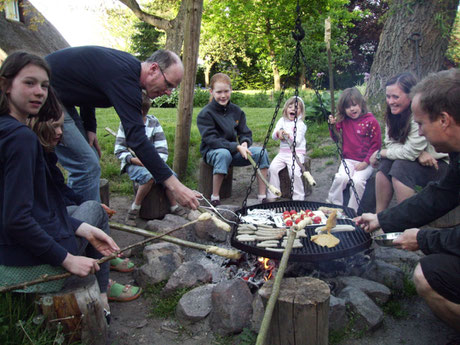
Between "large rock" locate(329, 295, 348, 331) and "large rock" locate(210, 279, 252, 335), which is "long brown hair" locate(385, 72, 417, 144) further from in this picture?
"large rock" locate(210, 279, 252, 335)

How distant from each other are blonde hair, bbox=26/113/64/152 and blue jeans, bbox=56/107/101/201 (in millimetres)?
710

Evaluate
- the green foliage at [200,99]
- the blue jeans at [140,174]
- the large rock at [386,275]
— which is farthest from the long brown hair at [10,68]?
the green foliage at [200,99]

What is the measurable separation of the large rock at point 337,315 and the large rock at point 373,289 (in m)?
0.36

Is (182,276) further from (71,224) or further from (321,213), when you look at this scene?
(321,213)

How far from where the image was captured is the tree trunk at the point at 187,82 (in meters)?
4.68

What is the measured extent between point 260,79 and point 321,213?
25.3 meters

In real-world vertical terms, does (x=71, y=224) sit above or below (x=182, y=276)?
above

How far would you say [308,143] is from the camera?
6.98 m

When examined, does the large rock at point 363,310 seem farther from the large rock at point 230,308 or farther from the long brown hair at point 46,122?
the long brown hair at point 46,122

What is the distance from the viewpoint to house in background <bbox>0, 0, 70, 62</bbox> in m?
15.5

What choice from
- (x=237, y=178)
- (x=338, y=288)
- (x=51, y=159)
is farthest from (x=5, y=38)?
(x=338, y=288)

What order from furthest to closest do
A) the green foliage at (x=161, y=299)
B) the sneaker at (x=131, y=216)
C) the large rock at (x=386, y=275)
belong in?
1. the sneaker at (x=131, y=216)
2. the large rock at (x=386, y=275)
3. the green foliage at (x=161, y=299)

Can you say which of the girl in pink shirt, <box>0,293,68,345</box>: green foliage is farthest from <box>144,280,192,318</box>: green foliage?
the girl in pink shirt

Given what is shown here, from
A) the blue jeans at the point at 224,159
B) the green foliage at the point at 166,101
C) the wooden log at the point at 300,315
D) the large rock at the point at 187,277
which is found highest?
the green foliage at the point at 166,101
